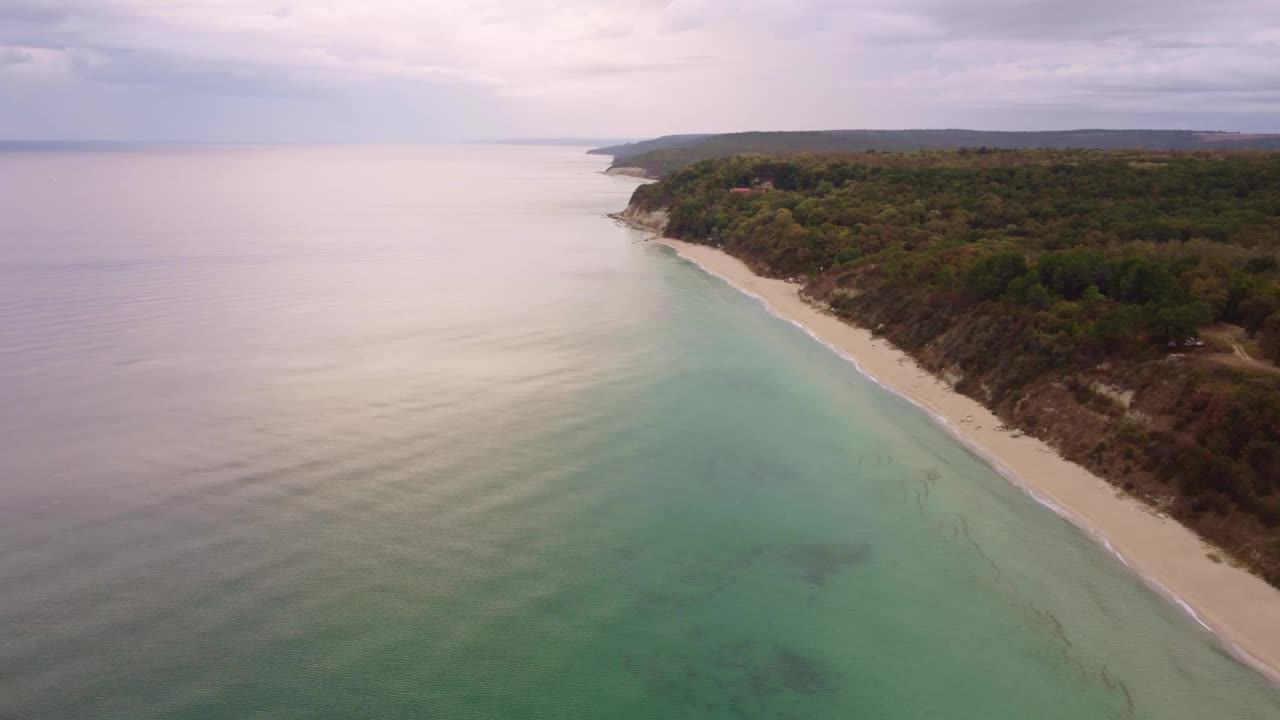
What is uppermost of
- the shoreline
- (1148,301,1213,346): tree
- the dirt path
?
(1148,301,1213,346): tree

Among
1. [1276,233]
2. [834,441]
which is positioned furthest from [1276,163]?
[834,441]

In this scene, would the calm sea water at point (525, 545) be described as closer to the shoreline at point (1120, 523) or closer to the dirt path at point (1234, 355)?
the shoreline at point (1120, 523)

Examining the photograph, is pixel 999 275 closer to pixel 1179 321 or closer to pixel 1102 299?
pixel 1102 299

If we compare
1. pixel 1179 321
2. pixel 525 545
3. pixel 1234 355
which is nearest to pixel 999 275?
pixel 1179 321

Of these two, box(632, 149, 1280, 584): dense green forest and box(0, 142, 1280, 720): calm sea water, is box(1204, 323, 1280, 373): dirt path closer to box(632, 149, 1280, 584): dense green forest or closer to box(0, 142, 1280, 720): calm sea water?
box(632, 149, 1280, 584): dense green forest

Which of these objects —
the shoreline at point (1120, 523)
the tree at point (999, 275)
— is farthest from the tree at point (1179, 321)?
the tree at point (999, 275)

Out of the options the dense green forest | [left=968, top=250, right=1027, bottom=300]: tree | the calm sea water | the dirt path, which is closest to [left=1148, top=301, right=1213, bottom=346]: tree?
the dense green forest
